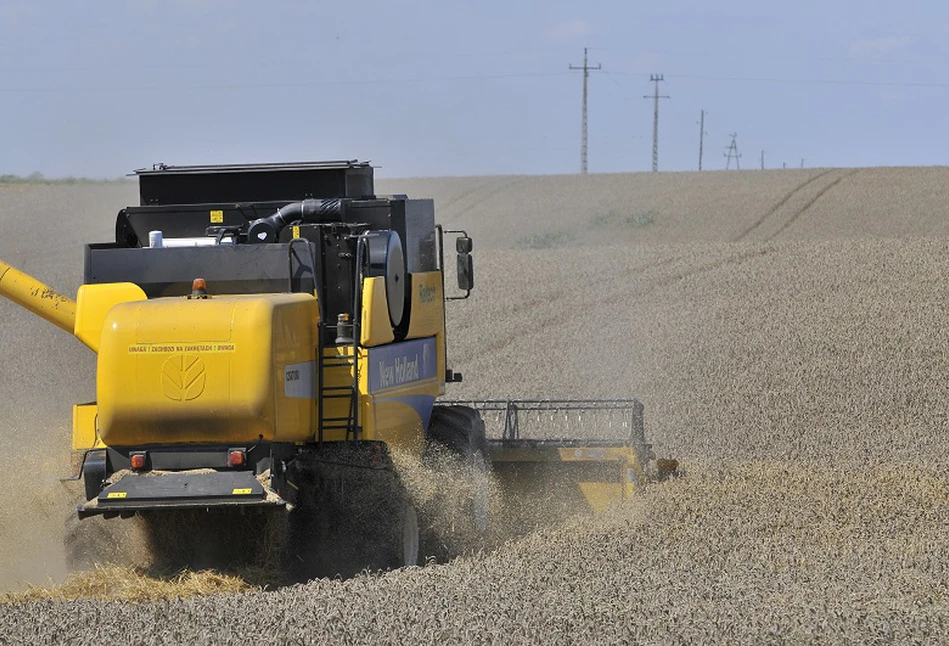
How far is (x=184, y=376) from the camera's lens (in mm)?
7977

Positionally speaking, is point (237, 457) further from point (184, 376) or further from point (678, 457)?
point (678, 457)

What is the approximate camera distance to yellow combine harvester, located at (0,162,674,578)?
8.01 m

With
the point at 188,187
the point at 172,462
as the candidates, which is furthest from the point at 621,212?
the point at 172,462

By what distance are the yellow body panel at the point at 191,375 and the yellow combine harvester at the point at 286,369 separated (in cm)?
1

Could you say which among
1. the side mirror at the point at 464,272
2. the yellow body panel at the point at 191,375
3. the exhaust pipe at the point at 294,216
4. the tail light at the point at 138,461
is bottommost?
the tail light at the point at 138,461

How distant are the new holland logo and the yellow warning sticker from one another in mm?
34

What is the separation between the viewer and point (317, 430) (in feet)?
29.0

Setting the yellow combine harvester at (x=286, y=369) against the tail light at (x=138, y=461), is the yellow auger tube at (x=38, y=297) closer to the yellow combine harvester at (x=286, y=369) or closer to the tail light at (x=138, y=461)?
the yellow combine harvester at (x=286, y=369)

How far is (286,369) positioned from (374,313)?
0.97 meters

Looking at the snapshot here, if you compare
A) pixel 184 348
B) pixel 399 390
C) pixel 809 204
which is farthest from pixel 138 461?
pixel 809 204

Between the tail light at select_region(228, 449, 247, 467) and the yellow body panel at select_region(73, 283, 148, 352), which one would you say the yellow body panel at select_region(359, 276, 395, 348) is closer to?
the tail light at select_region(228, 449, 247, 467)

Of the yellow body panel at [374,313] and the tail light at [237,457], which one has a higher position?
the yellow body panel at [374,313]

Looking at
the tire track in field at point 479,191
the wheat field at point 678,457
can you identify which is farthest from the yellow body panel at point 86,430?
the tire track in field at point 479,191

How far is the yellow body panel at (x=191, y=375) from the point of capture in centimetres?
797
